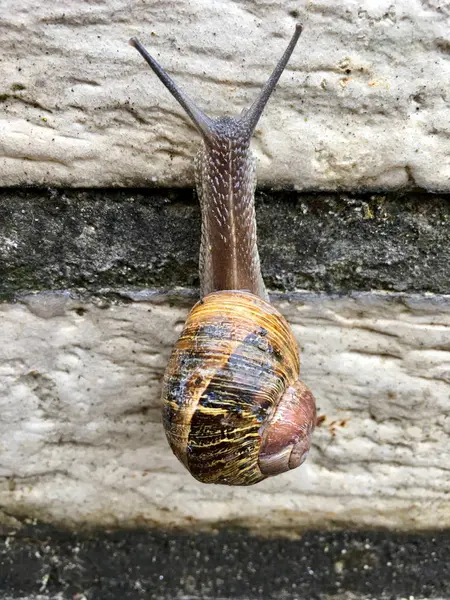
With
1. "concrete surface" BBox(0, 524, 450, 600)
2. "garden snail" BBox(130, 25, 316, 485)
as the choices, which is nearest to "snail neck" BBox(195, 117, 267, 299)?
"garden snail" BBox(130, 25, 316, 485)

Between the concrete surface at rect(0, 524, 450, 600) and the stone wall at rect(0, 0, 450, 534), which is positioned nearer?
the stone wall at rect(0, 0, 450, 534)

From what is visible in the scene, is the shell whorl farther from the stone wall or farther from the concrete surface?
the concrete surface

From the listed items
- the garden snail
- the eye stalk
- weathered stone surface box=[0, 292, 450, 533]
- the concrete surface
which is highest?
the eye stalk

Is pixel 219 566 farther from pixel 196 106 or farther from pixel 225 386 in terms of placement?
pixel 196 106

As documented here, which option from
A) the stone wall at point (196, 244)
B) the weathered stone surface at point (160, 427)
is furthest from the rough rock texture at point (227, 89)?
the weathered stone surface at point (160, 427)

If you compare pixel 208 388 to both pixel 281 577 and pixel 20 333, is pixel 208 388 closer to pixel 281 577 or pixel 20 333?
pixel 20 333

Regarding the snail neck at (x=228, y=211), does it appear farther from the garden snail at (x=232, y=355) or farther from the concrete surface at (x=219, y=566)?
the concrete surface at (x=219, y=566)

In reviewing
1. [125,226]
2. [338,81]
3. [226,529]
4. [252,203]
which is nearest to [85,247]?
[125,226]
